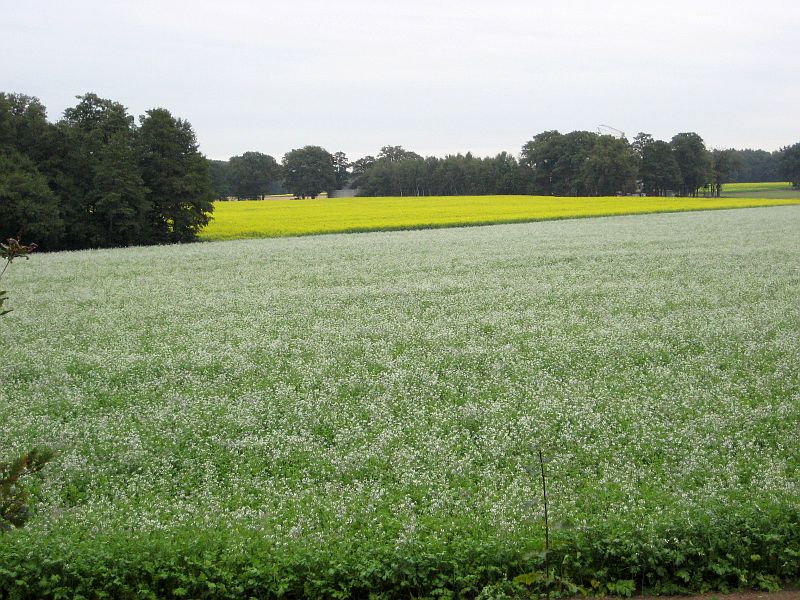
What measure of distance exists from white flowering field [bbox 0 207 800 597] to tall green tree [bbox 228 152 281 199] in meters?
101

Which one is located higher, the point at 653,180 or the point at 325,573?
the point at 653,180

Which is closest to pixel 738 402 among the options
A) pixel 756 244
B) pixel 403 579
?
pixel 403 579

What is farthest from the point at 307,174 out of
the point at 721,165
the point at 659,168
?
the point at 721,165

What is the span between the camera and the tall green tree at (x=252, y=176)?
120 m

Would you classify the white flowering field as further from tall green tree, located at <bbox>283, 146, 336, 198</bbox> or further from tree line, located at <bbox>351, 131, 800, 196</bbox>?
tall green tree, located at <bbox>283, 146, 336, 198</bbox>

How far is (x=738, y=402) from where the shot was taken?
1032 cm

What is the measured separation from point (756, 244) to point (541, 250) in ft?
34.5

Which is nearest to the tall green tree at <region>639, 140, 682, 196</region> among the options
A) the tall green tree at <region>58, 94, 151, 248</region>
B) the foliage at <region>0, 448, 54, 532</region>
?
the tall green tree at <region>58, 94, 151, 248</region>

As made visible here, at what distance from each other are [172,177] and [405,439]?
45.4 m

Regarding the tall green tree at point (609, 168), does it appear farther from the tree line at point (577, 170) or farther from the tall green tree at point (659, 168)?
the tall green tree at point (659, 168)

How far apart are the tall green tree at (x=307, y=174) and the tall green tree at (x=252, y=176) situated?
2.96 m

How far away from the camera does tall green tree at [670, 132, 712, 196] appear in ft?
386

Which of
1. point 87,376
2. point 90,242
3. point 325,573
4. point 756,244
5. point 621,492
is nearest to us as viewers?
point 325,573

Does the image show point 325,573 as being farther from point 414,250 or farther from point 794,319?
point 414,250
